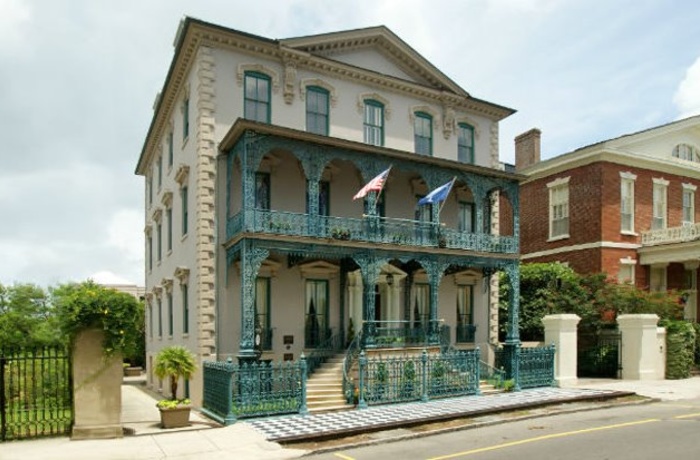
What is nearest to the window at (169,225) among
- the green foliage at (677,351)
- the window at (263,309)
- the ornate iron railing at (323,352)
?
the window at (263,309)

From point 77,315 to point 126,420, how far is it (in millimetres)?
4965

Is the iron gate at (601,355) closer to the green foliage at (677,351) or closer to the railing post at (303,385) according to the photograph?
the green foliage at (677,351)

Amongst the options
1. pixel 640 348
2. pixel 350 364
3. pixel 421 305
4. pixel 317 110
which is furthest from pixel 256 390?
pixel 640 348

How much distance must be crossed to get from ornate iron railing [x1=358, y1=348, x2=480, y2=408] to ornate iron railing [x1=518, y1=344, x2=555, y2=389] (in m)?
2.23

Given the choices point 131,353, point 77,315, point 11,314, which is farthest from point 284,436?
point 11,314

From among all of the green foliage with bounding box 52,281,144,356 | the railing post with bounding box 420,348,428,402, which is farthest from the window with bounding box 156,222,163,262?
the railing post with bounding box 420,348,428,402

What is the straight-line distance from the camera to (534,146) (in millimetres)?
32594

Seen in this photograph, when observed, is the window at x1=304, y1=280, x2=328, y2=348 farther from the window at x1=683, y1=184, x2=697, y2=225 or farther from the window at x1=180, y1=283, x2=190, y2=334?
the window at x1=683, y1=184, x2=697, y2=225

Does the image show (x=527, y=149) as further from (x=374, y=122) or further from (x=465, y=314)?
(x=374, y=122)

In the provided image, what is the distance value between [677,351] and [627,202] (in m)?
8.00

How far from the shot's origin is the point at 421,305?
2305 cm

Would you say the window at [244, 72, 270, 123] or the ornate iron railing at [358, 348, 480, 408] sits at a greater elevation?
the window at [244, 72, 270, 123]

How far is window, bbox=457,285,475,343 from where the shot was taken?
77.0ft

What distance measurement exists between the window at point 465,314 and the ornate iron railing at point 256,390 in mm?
9359
